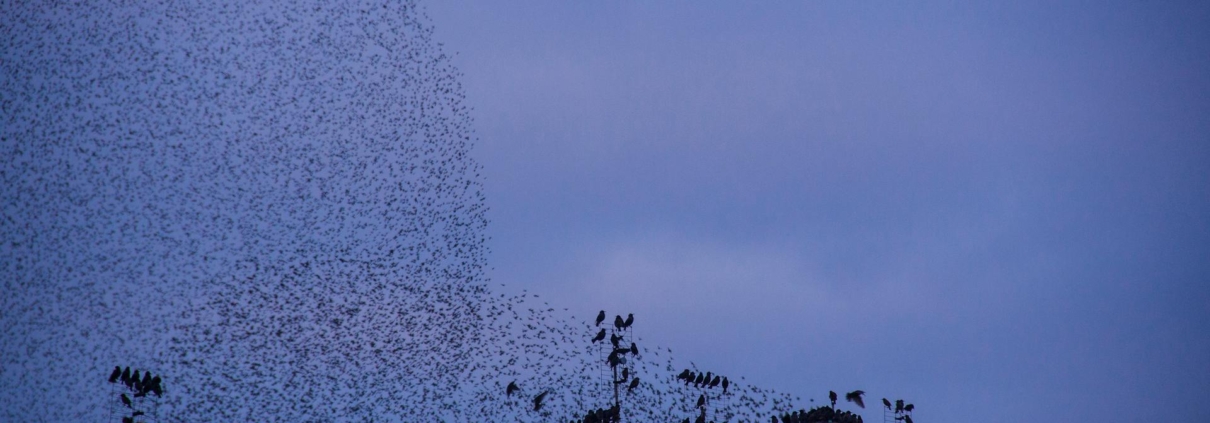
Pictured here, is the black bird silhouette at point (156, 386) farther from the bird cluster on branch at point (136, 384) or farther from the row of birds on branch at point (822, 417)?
the row of birds on branch at point (822, 417)

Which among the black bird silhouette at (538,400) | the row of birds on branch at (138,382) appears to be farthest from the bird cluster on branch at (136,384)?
the black bird silhouette at (538,400)

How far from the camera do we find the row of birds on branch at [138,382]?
45406mm

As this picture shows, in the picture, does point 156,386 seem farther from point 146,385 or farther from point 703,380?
point 703,380

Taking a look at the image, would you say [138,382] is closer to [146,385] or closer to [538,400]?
[146,385]

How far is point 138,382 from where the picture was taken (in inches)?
Result: 1821

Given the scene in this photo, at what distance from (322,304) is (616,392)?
12.1 meters

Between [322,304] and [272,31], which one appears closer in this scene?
[272,31]

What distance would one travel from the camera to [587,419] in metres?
44.2

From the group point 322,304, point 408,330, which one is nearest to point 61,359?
point 322,304

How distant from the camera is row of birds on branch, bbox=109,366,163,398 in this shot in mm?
Answer: 45406

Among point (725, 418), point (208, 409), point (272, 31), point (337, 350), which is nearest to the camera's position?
point (272, 31)

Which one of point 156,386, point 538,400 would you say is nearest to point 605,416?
point 538,400

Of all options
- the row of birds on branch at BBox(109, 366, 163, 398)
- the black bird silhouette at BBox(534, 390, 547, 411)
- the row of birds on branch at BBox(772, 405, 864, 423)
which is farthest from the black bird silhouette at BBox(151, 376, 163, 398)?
the row of birds on branch at BBox(772, 405, 864, 423)

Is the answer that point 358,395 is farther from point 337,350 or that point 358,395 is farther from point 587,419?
point 587,419
